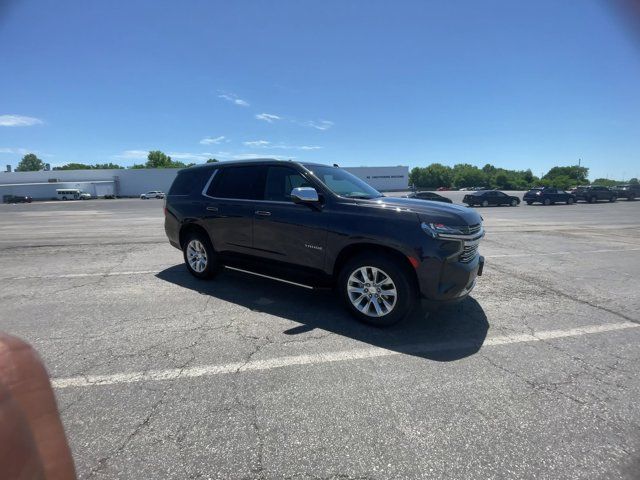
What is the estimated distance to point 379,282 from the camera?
390 centimetres

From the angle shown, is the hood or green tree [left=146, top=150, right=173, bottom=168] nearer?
the hood

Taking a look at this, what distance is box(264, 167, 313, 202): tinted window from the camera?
15.2ft

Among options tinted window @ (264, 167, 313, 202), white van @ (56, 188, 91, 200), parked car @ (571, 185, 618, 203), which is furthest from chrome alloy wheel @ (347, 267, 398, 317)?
white van @ (56, 188, 91, 200)

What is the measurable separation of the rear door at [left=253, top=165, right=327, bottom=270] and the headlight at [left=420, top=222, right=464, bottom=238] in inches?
45.9

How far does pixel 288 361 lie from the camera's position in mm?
3199

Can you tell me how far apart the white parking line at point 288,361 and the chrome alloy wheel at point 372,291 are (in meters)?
0.53

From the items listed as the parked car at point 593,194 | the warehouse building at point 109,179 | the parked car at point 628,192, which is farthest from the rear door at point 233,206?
the warehouse building at point 109,179

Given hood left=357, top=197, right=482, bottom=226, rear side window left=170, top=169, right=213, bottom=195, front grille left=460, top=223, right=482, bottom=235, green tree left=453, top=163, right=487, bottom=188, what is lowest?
front grille left=460, top=223, right=482, bottom=235

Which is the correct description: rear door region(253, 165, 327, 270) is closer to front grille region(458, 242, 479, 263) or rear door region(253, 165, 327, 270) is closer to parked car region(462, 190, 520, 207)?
front grille region(458, 242, 479, 263)

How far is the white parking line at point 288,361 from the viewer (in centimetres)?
288

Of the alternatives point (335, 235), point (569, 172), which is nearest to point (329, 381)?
point (335, 235)

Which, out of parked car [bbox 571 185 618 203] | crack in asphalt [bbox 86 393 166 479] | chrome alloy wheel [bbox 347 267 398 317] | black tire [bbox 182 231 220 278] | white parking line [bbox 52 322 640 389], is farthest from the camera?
parked car [bbox 571 185 618 203]

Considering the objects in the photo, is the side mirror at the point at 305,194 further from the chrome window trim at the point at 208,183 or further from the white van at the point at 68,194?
the white van at the point at 68,194

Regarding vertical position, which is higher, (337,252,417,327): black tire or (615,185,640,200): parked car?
(615,185,640,200): parked car
